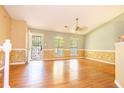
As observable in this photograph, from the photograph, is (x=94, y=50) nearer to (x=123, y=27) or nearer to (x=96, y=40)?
(x=96, y=40)

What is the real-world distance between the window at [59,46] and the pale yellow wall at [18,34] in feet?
12.2

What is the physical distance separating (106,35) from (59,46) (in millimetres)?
3760

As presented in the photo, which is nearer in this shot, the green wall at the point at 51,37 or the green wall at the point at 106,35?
the green wall at the point at 106,35

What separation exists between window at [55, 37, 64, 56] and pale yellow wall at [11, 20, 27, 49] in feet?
12.2

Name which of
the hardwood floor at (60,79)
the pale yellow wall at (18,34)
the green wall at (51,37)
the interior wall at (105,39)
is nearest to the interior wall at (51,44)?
the green wall at (51,37)

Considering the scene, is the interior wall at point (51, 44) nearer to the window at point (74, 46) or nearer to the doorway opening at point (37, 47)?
the doorway opening at point (37, 47)

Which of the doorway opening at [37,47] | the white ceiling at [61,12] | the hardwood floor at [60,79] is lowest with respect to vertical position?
the hardwood floor at [60,79]

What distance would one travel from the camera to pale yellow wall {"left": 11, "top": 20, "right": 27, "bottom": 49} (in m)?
7.18

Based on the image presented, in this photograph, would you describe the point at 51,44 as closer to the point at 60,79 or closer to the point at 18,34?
the point at 18,34

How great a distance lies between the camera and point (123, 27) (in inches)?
281

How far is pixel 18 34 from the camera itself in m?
7.27

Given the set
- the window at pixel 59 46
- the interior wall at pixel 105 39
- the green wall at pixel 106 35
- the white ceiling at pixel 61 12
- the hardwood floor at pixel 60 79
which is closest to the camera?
the hardwood floor at pixel 60 79

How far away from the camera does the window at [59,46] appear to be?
10.8 metres
